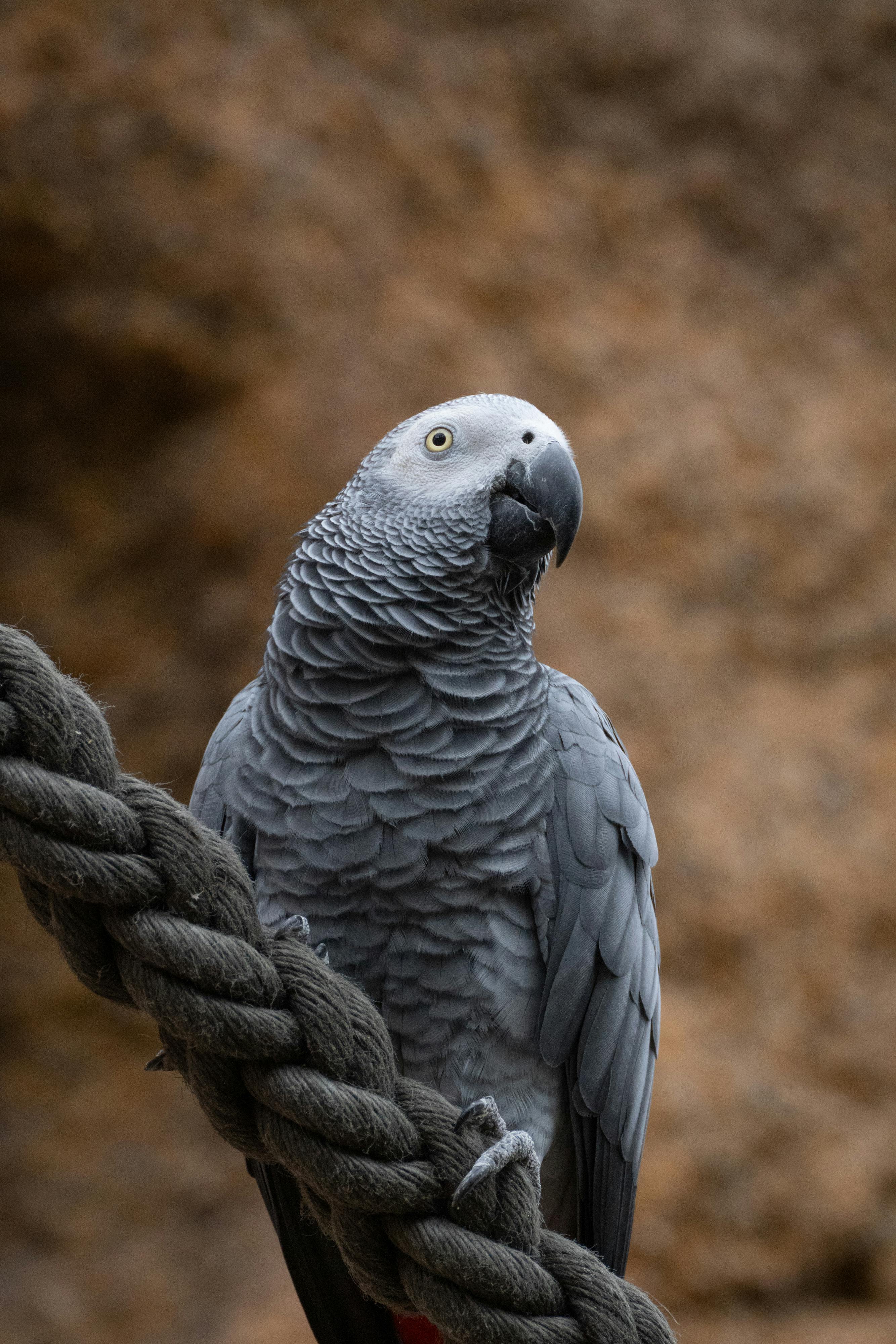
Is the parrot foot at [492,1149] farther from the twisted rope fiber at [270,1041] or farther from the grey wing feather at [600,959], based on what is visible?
the grey wing feather at [600,959]

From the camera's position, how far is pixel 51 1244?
142 inches

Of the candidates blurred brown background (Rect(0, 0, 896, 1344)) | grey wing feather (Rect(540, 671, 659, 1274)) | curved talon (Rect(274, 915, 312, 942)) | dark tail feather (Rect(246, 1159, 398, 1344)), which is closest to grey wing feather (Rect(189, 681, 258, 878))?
curved talon (Rect(274, 915, 312, 942))

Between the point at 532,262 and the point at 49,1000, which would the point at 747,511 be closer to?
the point at 532,262

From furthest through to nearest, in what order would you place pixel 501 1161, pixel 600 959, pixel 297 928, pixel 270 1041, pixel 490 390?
pixel 490 390
pixel 600 959
pixel 297 928
pixel 501 1161
pixel 270 1041

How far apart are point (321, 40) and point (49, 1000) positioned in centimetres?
345

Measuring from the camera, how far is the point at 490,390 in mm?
3736

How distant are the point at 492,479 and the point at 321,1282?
1.34 m

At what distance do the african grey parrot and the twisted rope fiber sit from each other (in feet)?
1.17

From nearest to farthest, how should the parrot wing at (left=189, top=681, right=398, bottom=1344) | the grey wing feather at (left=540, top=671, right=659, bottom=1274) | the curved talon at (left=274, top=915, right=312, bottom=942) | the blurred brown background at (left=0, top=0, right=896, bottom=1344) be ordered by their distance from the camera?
the curved talon at (left=274, top=915, right=312, bottom=942)
the grey wing feather at (left=540, top=671, right=659, bottom=1274)
the parrot wing at (left=189, top=681, right=398, bottom=1344)
the blurred brown background at (left=0, top=0, right=896, bottom=1344)

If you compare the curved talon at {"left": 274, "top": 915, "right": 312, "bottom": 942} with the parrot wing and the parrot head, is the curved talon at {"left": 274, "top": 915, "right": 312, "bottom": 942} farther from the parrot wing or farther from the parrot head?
the parrot head

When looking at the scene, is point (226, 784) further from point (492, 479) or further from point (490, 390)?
point (490, 390)

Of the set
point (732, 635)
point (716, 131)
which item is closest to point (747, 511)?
point (732, 635)

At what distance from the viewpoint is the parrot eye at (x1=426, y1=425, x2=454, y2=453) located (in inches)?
68.2

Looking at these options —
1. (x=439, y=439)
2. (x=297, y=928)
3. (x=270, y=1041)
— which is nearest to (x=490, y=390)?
(x=439, y=439)
